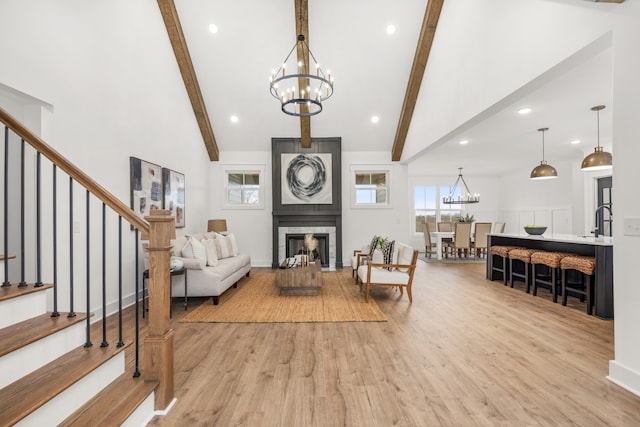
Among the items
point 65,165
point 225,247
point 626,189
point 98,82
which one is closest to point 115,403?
point 65,165

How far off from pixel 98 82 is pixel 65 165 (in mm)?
2517

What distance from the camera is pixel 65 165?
5.74 feet

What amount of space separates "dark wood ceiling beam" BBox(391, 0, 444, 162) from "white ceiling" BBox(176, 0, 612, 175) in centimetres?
17

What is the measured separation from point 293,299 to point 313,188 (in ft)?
10.6

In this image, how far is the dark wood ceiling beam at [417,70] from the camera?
16.4 feet

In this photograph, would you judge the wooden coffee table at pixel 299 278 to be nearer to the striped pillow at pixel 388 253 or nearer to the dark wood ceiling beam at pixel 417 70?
the striped pillow at pixel 388 253

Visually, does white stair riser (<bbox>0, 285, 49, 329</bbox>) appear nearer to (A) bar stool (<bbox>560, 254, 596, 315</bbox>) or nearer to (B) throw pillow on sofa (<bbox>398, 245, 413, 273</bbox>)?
(B) throw pillow on sofa (<bbox>398, 245, 413, 273</bbox>)

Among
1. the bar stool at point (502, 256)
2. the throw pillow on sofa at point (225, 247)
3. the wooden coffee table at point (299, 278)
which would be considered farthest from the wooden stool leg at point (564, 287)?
the throw pillow on sofa at point (225, 247)

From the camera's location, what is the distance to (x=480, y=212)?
10.9 meters

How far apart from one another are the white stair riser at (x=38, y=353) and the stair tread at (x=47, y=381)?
3cm

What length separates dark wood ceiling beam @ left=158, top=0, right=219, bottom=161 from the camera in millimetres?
4973

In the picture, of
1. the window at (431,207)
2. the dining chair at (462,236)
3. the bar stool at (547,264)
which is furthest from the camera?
the window at (431,207)

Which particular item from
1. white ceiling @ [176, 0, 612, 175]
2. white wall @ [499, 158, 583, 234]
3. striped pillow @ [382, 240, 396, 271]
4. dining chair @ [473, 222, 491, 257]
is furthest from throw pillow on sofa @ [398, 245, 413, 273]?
white wall @ [499, 158, 583, 234]

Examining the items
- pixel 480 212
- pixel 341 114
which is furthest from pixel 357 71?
pixel 480 212
